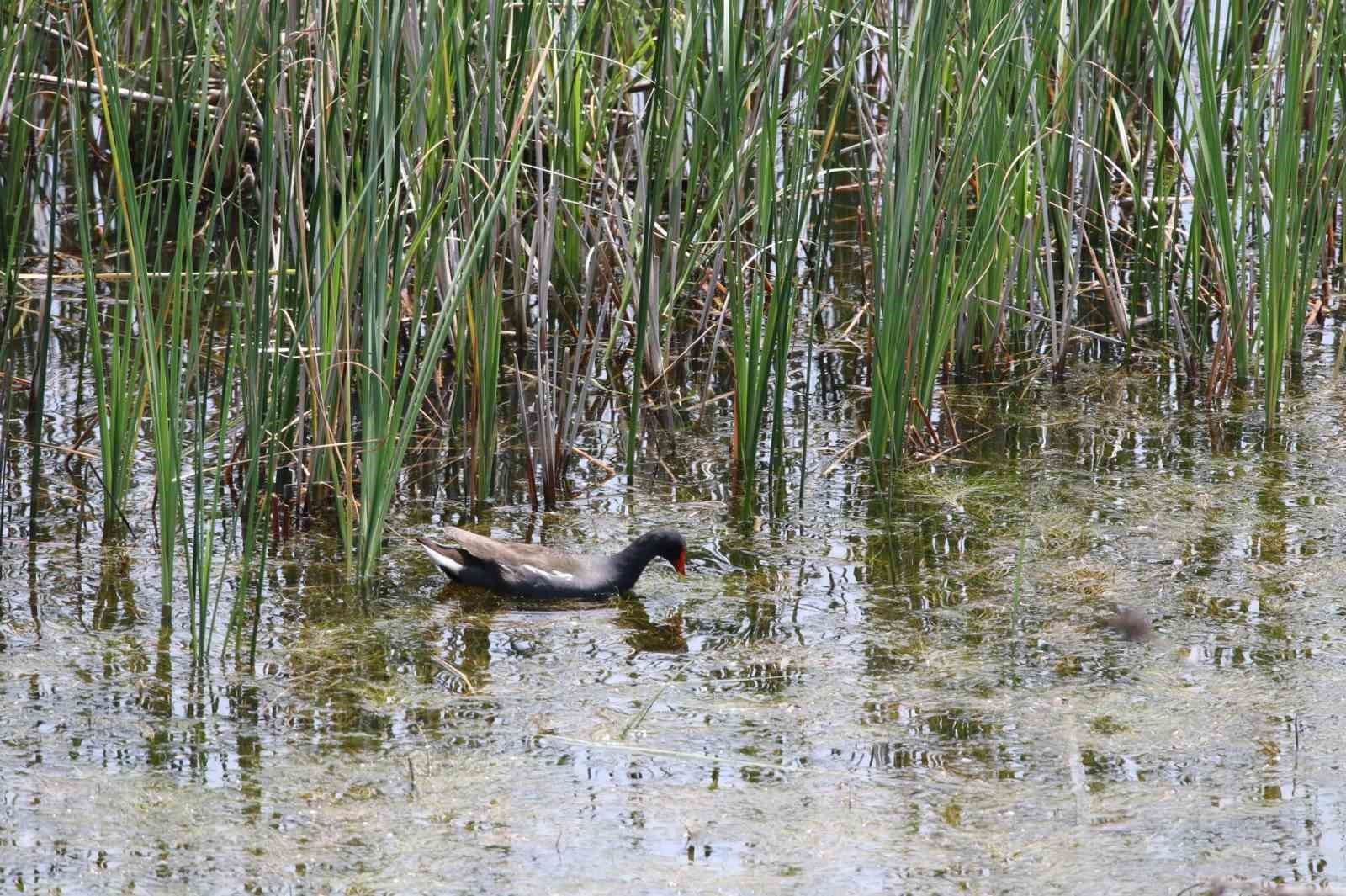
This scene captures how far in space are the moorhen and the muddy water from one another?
0.07 meters

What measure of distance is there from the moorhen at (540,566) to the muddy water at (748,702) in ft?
0.23

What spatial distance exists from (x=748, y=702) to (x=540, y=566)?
2.94ft

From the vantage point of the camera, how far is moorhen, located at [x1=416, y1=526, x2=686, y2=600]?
487 cm

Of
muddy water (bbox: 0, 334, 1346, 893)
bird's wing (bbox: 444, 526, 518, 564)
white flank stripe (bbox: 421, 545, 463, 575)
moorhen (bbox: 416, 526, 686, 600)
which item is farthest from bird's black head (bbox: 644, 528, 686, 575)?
white flank stripe (bbox: 421, 545, 463, 575)

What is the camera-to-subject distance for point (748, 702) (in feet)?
13.8

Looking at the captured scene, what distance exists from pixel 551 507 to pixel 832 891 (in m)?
2.38

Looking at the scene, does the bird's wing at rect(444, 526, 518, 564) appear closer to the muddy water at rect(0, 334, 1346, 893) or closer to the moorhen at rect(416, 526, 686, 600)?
the moorhen at rect(416, 526, 686, 600)

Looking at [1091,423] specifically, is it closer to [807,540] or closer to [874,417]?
[874,417]

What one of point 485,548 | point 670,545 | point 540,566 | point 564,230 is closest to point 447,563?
point 485,548

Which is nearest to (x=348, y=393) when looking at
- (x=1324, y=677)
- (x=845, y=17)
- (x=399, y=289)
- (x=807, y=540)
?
(x=399, y=289)

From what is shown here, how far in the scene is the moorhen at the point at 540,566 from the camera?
487 centimetres

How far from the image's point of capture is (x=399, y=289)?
15.3 ft

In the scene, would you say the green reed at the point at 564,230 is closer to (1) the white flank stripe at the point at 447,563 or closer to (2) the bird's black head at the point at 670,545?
(1) the white flank stripe at the point at 447,563

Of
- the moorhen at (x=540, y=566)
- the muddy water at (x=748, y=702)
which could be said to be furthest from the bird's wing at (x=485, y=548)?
the muddy water at (x=748, y=702)
